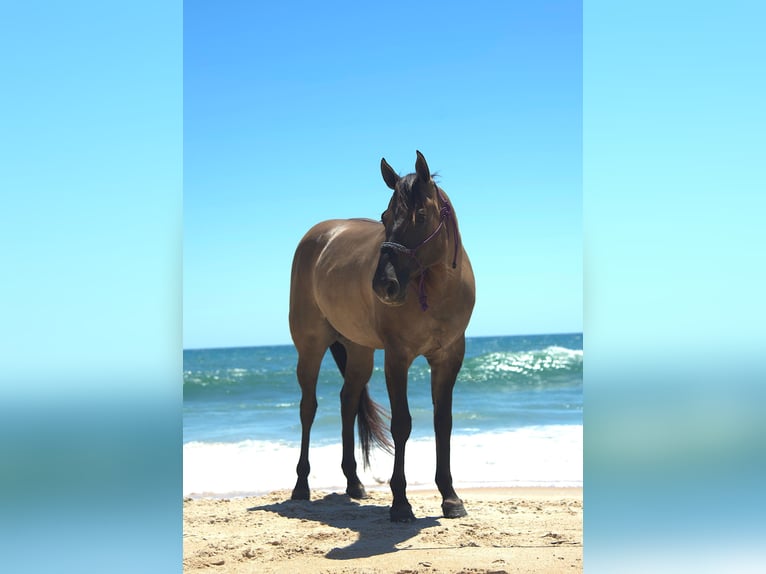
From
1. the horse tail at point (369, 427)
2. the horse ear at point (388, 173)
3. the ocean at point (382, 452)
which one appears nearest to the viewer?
the horse ear at point (388, 173)

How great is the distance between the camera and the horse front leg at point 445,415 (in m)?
4.33

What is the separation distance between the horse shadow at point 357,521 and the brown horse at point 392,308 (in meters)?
0.12

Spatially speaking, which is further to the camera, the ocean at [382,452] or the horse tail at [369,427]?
the ocean at [382,452]

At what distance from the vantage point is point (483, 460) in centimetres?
712

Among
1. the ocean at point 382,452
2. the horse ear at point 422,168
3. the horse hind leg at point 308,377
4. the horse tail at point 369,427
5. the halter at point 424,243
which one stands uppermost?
the horse ear at point 422,168

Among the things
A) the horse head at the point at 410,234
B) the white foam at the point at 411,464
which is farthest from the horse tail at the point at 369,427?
the horse head at the point at 410,234

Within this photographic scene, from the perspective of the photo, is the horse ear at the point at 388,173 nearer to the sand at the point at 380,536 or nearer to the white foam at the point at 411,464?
the sand at the point at 380,536

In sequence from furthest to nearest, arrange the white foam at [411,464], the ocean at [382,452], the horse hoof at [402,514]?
the ocean at [382,452]
the white foam at [411,464]
the horse hoof at [402,514]

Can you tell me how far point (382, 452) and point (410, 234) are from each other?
4.89 m

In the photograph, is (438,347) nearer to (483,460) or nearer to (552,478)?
(552,478)

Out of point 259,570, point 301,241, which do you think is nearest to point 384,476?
Result: point 301,241

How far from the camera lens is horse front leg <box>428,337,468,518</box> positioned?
4.33 m

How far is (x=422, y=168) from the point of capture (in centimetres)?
377

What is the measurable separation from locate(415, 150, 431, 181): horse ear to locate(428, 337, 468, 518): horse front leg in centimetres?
101
